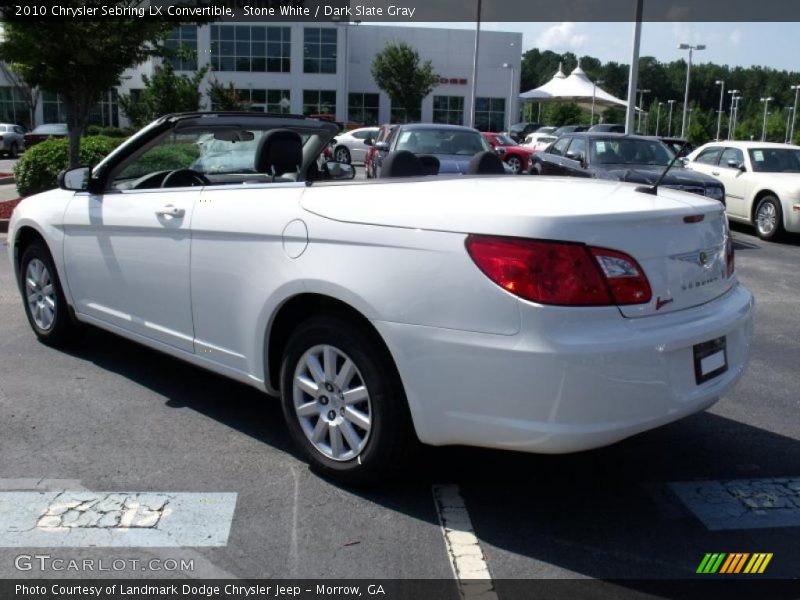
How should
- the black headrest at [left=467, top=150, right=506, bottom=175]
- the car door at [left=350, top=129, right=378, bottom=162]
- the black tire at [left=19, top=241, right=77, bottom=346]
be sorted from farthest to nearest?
the car door at [left=350, top=129, right=378, bottom=162]
the black tire at [left=19, top=241, right=77, bottom=346]
the black headrest at [left=467, top=150, right=506, bottom=175]

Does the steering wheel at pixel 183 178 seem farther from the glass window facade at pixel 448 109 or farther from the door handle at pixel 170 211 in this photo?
the glass window facade at pixel 448 109

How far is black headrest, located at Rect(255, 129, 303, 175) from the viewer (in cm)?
488

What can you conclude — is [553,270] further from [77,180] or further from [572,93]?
[572,93]

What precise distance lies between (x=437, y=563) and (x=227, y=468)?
1.31 metres

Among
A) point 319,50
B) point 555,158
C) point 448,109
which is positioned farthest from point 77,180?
point 448,109

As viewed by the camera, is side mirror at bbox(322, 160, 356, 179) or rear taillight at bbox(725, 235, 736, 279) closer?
rear taillight at bbox(725, 235, 736, 279)

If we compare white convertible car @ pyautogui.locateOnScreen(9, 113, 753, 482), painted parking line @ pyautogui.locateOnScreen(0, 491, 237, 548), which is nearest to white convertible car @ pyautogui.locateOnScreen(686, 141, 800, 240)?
white convertible car @ pyautogui.locateOnScreen(9, 113, 753, 482)

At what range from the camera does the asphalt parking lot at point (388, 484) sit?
10.7ft

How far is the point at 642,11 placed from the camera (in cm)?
2209

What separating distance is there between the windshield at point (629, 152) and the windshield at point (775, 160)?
1.62 metres

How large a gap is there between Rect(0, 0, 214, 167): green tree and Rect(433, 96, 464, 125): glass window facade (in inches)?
1940

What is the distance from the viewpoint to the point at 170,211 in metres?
4.58

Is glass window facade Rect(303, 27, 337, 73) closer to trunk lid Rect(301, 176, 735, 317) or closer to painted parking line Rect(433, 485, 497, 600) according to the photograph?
trunk lid Rect(301, 176, 735, 317)

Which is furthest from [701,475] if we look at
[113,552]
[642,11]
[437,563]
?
[642,11]
